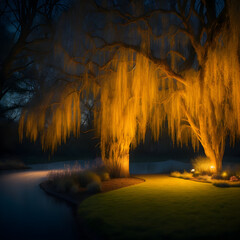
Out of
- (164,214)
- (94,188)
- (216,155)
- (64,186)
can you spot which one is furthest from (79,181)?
(216,155)

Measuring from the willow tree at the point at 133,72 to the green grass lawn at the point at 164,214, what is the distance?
229cm

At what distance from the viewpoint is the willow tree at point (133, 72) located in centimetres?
623

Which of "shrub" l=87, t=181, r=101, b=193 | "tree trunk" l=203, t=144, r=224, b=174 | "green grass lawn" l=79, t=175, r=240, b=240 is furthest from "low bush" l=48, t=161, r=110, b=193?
"tree trunk" l=203, t=144, r=224, b=174

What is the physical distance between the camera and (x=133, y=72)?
733 cm

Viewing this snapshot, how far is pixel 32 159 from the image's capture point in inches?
741

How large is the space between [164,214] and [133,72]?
4.79 m

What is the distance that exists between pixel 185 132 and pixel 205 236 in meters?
7.07

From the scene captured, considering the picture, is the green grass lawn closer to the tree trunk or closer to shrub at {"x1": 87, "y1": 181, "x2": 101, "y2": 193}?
shrub at {"x1": 87, "y1": 181, "x2": 101, "y2": 193}

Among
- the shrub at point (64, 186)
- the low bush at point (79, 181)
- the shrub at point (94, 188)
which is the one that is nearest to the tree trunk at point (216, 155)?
Answer: the low bush at point (79, 181)

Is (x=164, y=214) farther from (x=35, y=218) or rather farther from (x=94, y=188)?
(x=94, y=188)

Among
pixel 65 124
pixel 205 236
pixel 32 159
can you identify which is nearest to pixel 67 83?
pixel 65 124

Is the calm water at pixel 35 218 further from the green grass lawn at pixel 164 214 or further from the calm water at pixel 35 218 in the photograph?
the green grass lawn at pixel 164 214

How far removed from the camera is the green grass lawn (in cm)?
281

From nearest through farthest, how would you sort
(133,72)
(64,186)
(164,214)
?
(164,214) < (64,186) < (133,72)
